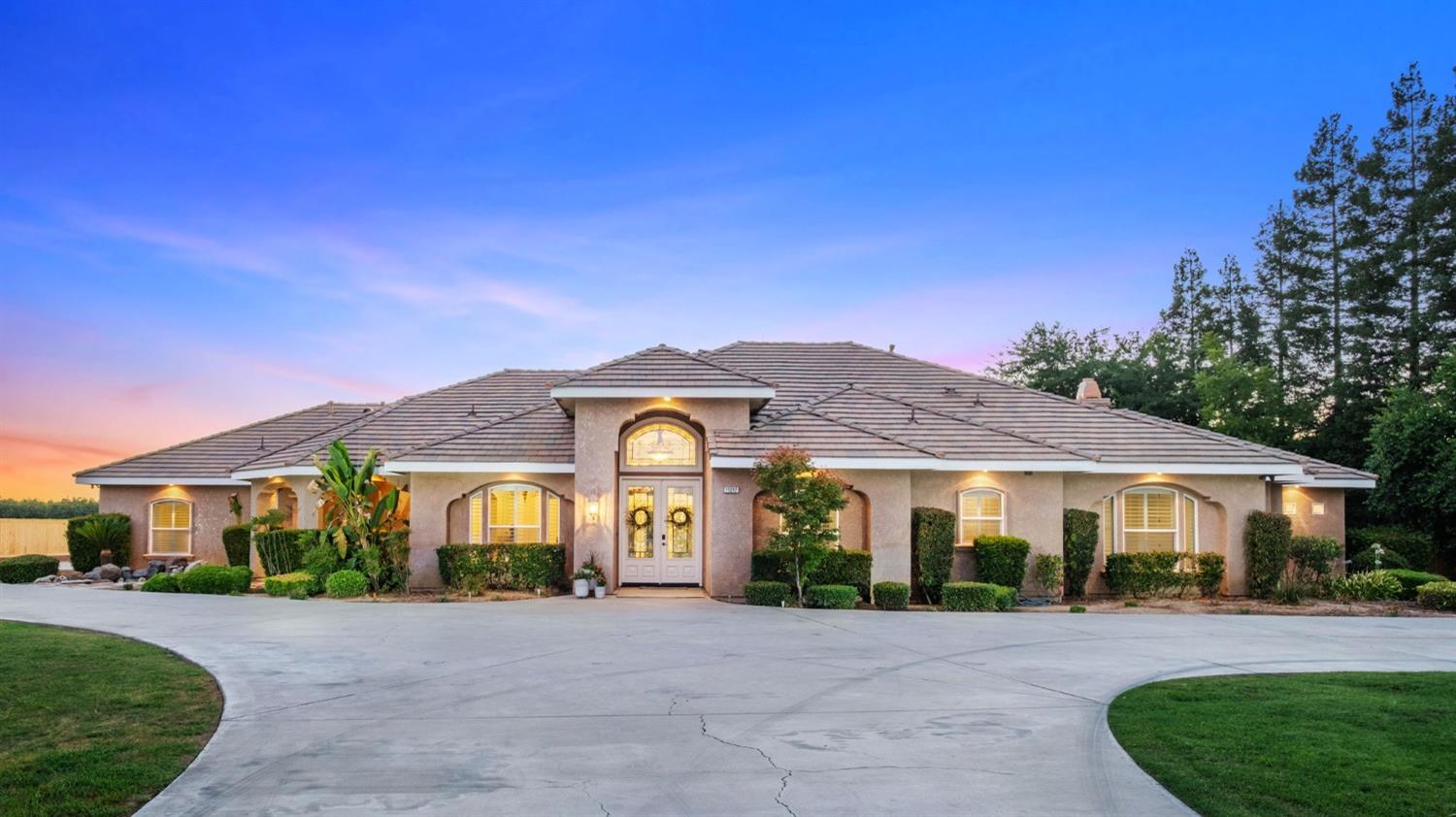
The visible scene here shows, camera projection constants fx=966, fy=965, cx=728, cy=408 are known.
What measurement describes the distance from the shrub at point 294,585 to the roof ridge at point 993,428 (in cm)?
1366

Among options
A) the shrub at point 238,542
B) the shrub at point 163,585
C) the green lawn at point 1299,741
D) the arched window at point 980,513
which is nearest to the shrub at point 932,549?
the arched window at point 980,513

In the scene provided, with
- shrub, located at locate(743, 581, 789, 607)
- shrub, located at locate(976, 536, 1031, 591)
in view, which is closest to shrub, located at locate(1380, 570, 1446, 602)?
shrub, located at locate(976, 536, 1031, 591)

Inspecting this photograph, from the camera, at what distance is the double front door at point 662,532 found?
2173cm

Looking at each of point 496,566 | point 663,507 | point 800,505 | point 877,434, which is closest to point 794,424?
point 877,434

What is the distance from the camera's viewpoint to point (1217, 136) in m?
25.5

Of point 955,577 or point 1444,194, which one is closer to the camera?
point 955,577

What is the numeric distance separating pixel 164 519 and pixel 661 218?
17.6 m

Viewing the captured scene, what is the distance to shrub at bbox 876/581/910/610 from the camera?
734 inches

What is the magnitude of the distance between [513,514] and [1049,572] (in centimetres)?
1204

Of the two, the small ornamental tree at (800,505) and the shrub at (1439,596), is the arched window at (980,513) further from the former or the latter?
the shrub at (1439,596)

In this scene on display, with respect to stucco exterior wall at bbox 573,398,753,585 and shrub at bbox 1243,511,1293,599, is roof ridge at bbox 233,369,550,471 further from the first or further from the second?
shrub at bbox 1243,511,1293,599

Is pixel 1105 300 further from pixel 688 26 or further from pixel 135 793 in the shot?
pixel 135 793

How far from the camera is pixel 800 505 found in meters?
18.6

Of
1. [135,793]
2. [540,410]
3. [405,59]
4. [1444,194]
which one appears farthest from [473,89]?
Result: [1444,194]
